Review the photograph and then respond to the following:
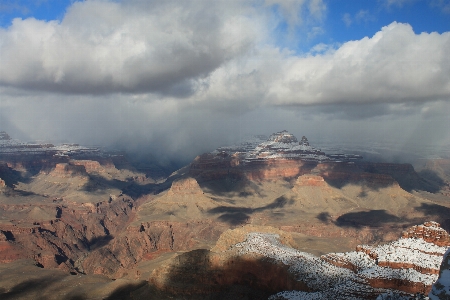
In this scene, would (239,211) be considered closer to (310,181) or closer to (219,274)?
(310,181)

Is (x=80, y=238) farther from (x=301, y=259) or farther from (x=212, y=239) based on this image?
(x=301, y=259)

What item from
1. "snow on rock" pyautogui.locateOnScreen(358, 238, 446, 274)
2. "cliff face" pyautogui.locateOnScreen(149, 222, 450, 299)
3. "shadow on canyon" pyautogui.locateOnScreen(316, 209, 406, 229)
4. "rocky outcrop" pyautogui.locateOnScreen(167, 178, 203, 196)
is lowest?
"shadow on canyon" pyautogui.locateOnScreen(316, 209, 406, 229)

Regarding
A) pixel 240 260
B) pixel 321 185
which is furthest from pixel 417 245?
pixel 321 185

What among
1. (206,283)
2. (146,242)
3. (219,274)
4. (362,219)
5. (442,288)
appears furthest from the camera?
(362,219)

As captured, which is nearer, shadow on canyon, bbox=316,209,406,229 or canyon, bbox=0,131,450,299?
canyon, bbox=0,131,450,299

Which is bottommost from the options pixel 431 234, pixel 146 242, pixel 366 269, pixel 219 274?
pixel 146 242

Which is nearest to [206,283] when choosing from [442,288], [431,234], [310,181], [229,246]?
[229,246]

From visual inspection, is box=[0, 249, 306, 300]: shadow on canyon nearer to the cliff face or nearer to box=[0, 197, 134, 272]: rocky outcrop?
the cliff face

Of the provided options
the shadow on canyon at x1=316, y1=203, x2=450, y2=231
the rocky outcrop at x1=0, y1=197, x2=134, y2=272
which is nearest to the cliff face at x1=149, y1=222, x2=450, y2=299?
the rocky outcrop at x1=0, y1=197, x2=134, y2=272
